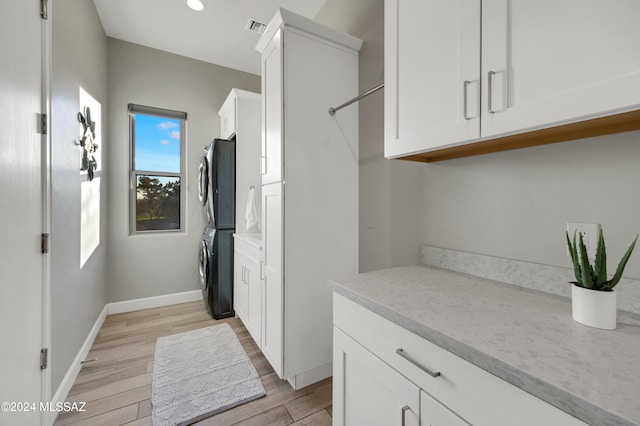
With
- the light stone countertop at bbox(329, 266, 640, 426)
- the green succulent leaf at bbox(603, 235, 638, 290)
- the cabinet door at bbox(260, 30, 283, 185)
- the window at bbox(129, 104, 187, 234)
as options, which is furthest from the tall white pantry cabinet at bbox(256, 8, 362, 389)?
the window at bbox(129, 104, 187, 234)

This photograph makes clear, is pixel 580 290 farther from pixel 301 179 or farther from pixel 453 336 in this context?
pixel 301 179

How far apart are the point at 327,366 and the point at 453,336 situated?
1.50 m

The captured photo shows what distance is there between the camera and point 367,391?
970mm

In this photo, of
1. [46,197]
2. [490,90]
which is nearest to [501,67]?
[490,90]

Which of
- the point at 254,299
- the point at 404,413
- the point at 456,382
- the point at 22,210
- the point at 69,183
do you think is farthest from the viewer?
the point at 254,299

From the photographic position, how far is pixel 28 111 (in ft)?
3.90

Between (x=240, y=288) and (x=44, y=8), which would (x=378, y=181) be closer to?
(x=240, y=288)

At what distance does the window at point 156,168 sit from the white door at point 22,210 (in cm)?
204

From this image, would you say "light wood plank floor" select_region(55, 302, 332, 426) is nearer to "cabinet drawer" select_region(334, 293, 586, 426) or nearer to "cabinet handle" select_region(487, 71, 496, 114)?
"cabinet drawer" select_region(334, 293, 586, 426)

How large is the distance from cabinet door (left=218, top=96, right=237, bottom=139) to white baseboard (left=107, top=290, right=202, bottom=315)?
2088mm

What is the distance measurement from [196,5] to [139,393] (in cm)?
319

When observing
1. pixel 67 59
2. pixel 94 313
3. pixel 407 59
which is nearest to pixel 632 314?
pixel 407 59

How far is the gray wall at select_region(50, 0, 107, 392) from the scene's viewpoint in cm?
162

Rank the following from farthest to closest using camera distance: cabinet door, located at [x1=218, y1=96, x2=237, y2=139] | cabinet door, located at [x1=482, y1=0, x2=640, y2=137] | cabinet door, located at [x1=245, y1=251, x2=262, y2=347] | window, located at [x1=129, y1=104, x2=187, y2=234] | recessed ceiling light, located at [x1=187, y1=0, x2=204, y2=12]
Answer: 1. window, located at [x1=129, y1=104, x2=187, y2=234]
2. cabinet door, located at [x1=218, y1=96, x2=237, y2=139]
3. recessed ceiling light, located at [x1=187, y1=0, x2=204, y2=12]
4. cabinet door, located at [x1=245, y1=251, x2=262, y2=347]
5. cabinet door, located at [x1=482, y1=0, x2=640, y2=137]
